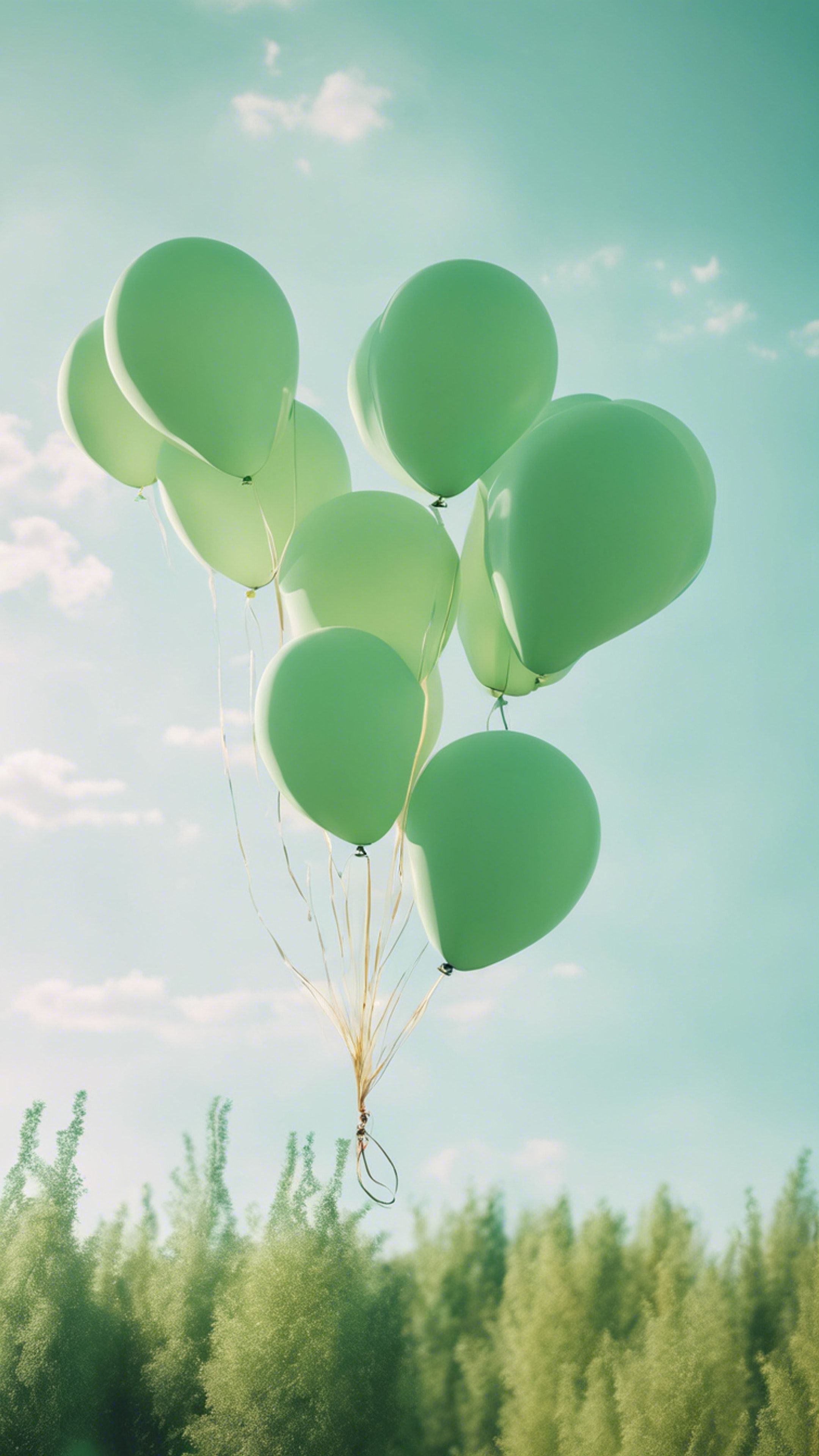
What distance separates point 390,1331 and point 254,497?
791cm

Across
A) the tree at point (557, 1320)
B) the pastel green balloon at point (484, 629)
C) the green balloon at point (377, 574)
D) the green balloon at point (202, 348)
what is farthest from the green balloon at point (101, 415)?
the tree at point (557, 1320)

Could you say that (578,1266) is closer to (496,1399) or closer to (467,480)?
(496,1399)

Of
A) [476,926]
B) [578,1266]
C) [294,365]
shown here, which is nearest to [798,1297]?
[578,1266]

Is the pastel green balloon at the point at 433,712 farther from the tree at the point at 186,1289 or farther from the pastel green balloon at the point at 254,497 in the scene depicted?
the tree at the point at 186,1289

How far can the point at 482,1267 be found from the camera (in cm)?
803

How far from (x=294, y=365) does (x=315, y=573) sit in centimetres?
40

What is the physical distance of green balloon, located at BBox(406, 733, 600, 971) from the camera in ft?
4.88

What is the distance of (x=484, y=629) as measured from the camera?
1.81m

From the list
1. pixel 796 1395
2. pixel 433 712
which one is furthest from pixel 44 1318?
pixel 433 712

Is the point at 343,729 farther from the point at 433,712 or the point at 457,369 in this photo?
the point at 457,369

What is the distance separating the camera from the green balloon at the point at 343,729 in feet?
4.79

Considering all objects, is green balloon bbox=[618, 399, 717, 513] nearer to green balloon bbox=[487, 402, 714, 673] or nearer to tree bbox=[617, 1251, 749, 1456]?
green balloon bbox=[487, 402, 714, 673]

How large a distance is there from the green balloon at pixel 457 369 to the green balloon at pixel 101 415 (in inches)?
22.7

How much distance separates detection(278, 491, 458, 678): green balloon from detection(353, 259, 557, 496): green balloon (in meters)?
0.09
